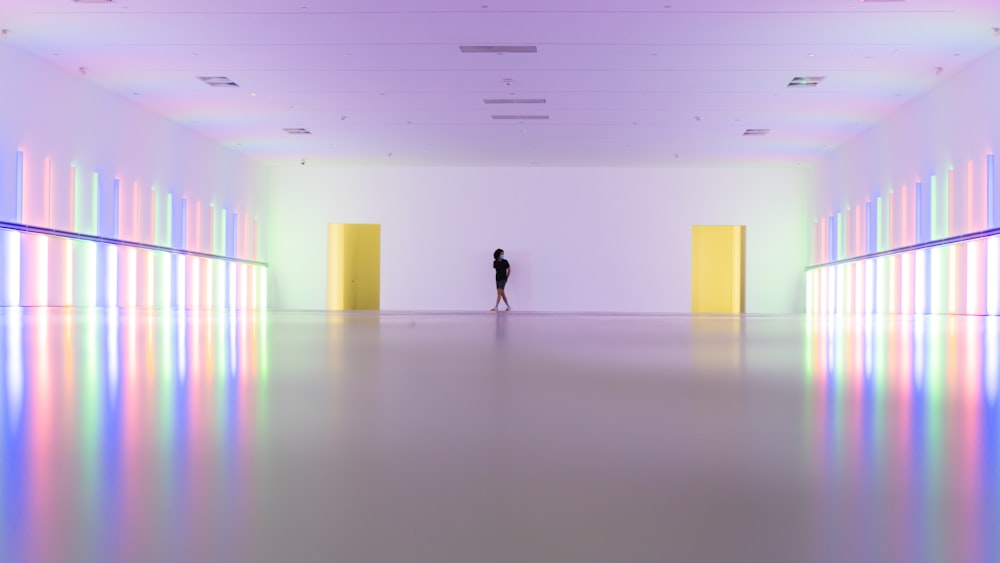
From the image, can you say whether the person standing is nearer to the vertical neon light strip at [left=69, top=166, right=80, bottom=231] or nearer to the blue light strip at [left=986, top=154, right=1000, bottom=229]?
the vertical neon light strip at [left=69, top=166, right=80, bottom=231]

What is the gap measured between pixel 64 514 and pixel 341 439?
326 mm

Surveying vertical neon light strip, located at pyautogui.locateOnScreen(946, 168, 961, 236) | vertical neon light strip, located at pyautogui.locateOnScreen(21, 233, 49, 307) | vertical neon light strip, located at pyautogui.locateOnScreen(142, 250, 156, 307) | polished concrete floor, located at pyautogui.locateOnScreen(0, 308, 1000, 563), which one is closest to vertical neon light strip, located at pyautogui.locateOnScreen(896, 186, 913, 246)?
vertical neon light strip, located at pyautogui.locateOnScreen(946, 168, 961, 236)

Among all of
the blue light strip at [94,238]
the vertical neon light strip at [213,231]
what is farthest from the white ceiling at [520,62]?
the blue light strip at [94,238]

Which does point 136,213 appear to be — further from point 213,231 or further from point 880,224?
point 880,224

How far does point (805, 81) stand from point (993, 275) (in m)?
4.01

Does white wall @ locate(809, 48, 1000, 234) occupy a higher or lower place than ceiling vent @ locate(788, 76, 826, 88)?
lower

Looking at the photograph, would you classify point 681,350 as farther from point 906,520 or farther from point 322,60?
point 322,60

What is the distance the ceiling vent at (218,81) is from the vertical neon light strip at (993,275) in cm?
1166

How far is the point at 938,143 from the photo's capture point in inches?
562

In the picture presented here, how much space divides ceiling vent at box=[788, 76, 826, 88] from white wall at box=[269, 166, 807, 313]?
324 inches

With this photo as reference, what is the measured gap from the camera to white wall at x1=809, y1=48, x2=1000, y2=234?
12.6 metres

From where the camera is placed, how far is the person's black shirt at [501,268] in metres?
21.3

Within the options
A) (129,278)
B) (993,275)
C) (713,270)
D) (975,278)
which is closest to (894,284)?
(975,278)

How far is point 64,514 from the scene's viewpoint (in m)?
0.49
